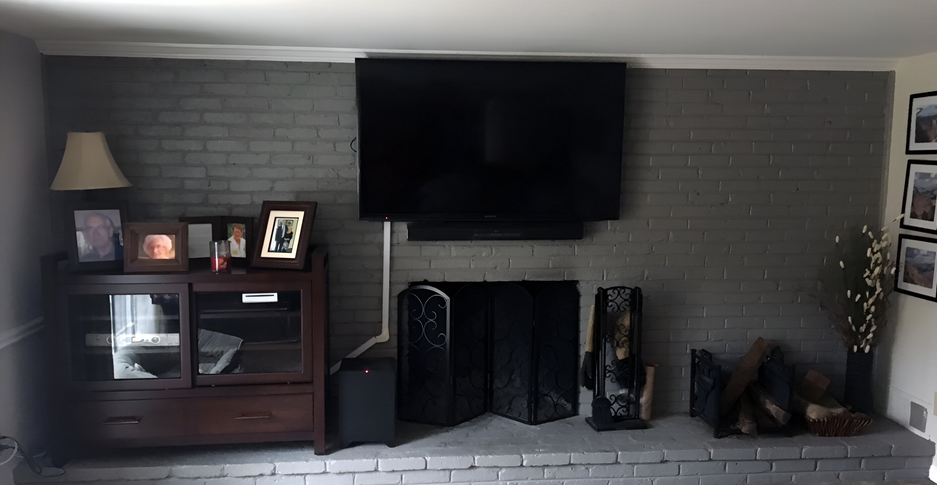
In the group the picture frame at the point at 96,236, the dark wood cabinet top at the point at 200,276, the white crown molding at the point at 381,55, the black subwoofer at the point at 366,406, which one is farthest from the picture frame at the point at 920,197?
the picture frame at the point at 96,236

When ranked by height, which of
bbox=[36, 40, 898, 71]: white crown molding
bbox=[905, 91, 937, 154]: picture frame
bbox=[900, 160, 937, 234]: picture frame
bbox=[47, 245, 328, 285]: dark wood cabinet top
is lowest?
bbox=[47, 245, 328, 285]: dark wood cabinet top

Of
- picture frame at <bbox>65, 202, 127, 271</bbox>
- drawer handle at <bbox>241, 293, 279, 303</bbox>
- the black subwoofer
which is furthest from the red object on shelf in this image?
the black subwoofer

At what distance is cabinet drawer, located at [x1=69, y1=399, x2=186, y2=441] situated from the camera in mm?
3004

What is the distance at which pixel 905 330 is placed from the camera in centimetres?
359

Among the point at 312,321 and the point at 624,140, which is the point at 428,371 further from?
the point at 624,140

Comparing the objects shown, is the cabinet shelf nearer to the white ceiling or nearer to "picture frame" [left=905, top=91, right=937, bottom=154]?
the white ceiling

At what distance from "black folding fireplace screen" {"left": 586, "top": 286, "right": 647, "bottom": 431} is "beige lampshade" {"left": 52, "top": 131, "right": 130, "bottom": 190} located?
7.82 feet

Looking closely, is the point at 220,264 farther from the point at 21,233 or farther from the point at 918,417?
the point at 918,417

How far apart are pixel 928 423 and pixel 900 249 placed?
88 centimetres

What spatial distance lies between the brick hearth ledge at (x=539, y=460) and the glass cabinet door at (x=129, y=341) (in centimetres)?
38

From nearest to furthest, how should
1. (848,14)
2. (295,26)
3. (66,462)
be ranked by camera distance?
(848,14)
(295,26)
(66,462)

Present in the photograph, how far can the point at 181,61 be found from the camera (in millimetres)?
3297

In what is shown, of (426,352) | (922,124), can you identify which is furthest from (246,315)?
(922,124)

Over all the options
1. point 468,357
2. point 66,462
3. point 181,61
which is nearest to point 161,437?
point 66,462
